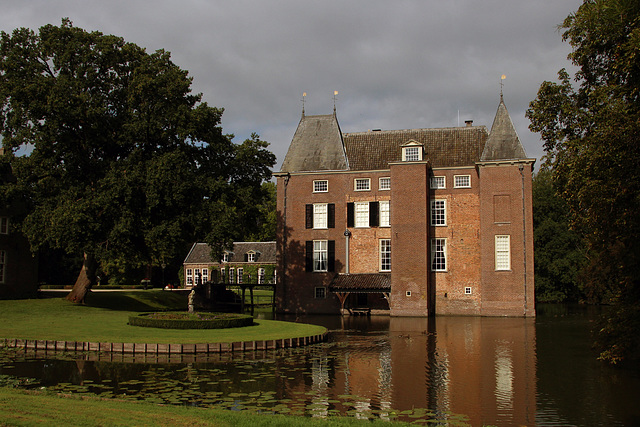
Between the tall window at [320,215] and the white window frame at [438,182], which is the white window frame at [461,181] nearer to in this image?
the white window frame at [438,182]

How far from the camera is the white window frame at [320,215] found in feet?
131

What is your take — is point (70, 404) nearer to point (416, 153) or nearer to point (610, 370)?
point (610, 370)

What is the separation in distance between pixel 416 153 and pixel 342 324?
12850 mm

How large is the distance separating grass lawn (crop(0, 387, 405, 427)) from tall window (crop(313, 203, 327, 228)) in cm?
3069

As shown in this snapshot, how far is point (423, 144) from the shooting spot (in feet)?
130

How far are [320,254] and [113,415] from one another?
105 feet

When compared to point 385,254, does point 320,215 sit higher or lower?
higher

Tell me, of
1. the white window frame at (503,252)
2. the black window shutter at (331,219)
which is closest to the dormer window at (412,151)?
the black window shutter at (331,219)

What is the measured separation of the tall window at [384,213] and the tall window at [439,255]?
11.0ft

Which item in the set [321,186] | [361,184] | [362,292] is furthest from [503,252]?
[321,186]

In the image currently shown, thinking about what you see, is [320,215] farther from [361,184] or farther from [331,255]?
[361,184]

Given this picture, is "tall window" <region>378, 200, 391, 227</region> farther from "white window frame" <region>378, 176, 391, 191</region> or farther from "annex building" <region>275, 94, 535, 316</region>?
"white window frame" <region>378, 176, 391, 191</region>

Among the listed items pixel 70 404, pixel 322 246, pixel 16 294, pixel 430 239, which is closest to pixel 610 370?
pixel 70 404

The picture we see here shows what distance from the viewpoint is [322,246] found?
39812mm
